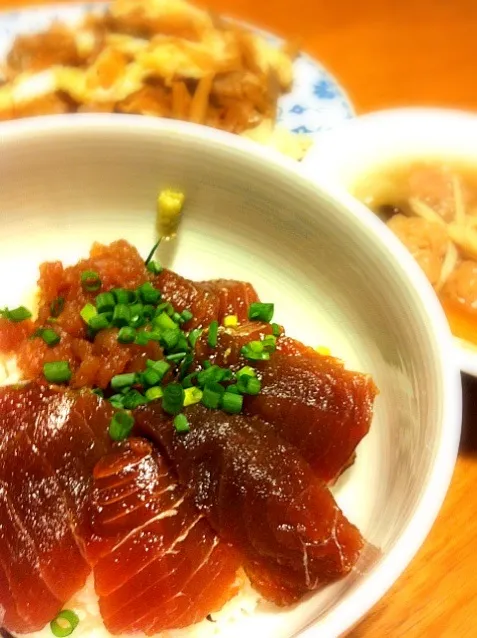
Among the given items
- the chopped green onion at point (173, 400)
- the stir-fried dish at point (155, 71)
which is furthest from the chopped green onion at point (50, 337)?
the stir-fried dish at point (155, 71)

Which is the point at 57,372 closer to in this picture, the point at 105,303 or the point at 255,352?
the point at 105,303

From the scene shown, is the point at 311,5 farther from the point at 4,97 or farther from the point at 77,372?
the point at 77,372

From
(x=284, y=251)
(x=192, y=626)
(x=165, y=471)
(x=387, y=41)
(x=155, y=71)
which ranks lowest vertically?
(x=192, y=626)

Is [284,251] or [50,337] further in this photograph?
[284,251]

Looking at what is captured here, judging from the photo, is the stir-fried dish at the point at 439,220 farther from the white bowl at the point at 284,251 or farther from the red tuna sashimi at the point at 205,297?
the red tuna sashimi at the point at 205,297

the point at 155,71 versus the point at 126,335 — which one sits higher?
the point at 155,71

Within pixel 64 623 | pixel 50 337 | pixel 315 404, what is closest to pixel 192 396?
pixel 315 404

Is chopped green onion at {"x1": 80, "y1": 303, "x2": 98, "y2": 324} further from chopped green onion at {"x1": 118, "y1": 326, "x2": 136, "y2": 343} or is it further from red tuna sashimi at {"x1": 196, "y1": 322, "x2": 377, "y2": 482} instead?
red tuna sashimi at {"x1": 196, "y1": 322, "x2": 377, "y2": 482}

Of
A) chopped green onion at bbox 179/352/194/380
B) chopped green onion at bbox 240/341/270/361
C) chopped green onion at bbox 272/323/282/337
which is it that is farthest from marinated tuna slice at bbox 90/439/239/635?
chopped green onion at bbox 272/323/282/337
